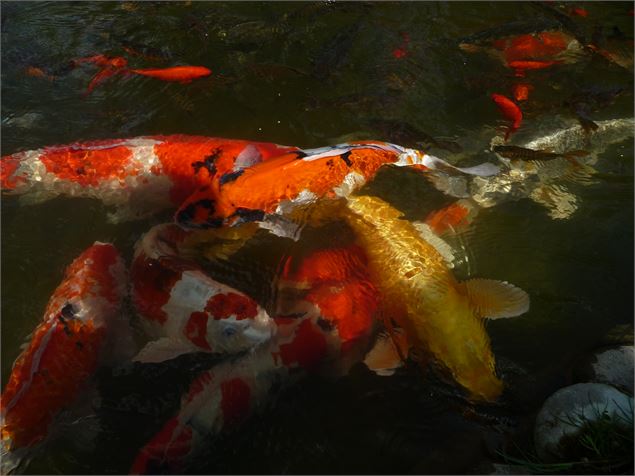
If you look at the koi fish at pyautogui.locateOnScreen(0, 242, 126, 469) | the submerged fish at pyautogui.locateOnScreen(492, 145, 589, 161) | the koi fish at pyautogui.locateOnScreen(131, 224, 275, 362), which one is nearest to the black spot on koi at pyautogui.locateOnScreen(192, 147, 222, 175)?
the koi fish at pyautogui.locateOnScreen(131, 224, 275, 362)

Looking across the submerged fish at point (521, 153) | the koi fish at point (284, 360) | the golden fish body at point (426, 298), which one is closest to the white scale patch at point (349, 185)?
the golden fish body at point (426, 298)

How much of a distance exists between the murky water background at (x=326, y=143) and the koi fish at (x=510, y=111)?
7cm

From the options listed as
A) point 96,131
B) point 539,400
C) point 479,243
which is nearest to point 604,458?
point 539,400

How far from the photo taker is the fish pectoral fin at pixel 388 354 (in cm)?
349

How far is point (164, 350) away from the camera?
359cm

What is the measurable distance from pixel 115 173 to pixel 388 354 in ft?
8.46

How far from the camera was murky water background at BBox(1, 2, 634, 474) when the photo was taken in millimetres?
3334

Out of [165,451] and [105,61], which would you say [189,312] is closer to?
[165,451]

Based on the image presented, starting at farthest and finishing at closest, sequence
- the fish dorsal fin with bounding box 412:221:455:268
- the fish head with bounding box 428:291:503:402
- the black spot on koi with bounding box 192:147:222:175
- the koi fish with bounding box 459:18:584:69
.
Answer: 1. the koi fish with bounding box 459:18:584:69
2. the black spot on koi with bounding box 192:147:222:175
3. the fish dorsal fin with bounding box 412:221:455:268
4. the fish head with bounding box 428:291:503:402

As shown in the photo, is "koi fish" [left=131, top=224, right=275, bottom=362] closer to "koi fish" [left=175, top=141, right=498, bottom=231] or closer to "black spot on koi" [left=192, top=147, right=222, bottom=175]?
"koi fish" [left=175, top=141, right=498, bottom=231]

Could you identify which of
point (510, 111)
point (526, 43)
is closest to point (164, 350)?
point (510, 111)

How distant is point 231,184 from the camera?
13.5 ft

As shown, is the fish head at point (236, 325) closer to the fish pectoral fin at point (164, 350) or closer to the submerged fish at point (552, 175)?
the fish pectoral fin at point (164, 350)

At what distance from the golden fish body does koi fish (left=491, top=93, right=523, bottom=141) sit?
5.28 feet
